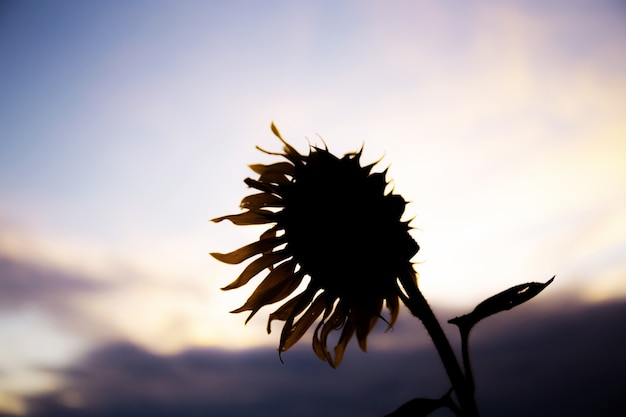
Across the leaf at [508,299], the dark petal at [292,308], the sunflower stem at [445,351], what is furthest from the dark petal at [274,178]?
the leaf at [508,299]

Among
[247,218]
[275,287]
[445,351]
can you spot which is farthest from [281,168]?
[445,351]

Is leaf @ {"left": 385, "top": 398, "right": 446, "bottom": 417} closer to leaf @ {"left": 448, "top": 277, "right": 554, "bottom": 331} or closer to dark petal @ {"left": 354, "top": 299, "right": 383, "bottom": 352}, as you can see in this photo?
leaf @ {"left": 448, "top": 277, "right": 554, "bottom": 331}

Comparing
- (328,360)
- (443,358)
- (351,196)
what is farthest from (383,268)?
(328,360)

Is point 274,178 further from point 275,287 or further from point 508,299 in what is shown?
point 508,299

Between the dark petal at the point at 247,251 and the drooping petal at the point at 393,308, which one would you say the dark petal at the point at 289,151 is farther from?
the drooping petal at the point at 393,308

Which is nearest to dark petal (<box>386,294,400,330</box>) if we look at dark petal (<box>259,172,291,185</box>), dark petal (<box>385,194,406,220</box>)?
dark petal (<box>385,194,406,220</box>)

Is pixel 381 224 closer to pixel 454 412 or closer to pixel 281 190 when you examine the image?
pixel 281 190
